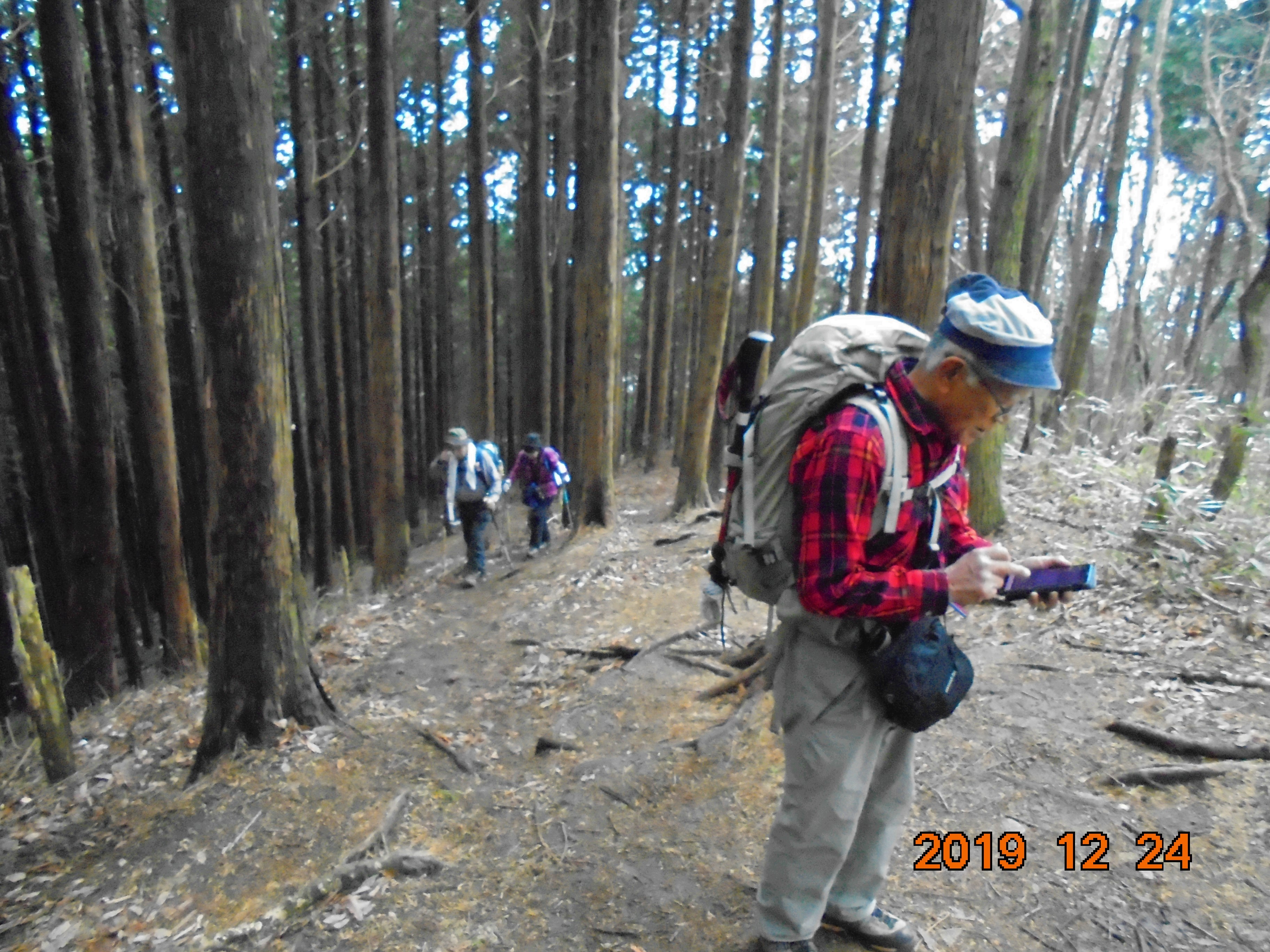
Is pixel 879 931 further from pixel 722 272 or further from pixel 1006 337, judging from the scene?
pixel 722 272

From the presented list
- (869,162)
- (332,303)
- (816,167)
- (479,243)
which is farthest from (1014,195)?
(332,303)

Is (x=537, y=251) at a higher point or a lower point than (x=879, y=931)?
higher

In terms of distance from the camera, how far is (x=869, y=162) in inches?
483

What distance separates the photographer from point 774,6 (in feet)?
38.7

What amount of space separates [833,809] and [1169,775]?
220 cm

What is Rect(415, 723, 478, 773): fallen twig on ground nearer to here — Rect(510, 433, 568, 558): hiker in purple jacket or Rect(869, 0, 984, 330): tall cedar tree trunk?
Rect(869, 0, 984, 330): tall cedar tree trunk

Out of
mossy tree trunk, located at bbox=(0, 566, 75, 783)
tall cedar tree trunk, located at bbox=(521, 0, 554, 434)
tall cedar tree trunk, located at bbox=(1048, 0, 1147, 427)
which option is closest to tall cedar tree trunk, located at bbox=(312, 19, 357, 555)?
tall cedar tree trunk, located at bbox=(521, 0, 554, 434)

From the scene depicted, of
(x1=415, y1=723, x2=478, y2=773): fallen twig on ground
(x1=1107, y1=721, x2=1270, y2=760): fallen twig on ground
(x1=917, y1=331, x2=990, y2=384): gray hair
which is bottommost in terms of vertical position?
(x1=415, y1=723, x2=478, y2=773): fallen twig on ground

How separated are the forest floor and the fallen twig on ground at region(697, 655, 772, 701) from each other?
8.3 inches

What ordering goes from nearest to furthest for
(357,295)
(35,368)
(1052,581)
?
(1052,581) < (35,368) < (357,295)

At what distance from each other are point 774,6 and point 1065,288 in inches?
693

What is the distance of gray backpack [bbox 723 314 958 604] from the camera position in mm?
2014

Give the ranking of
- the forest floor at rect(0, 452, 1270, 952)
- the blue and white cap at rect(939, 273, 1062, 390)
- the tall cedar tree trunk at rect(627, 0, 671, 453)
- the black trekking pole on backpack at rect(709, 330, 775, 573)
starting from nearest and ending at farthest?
the blue and white cap at rect(939, 273, 1062, 390), the black trekking pole on backpack at rect(709, 330, 775, 573), the forest floor at rect(0, 452, 1270, 952), the tall cedar tree trunk at rect(627, 0, 671, 453)
